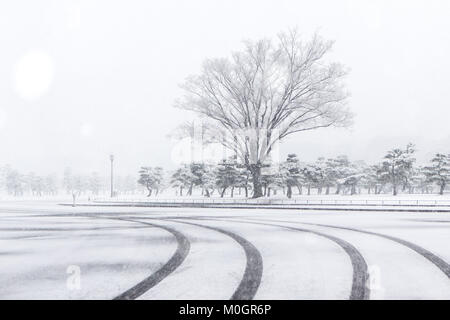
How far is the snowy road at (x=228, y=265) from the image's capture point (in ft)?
19.2

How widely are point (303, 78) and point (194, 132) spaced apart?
32.7 ft

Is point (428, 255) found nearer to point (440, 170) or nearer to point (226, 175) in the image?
point (226, 175)

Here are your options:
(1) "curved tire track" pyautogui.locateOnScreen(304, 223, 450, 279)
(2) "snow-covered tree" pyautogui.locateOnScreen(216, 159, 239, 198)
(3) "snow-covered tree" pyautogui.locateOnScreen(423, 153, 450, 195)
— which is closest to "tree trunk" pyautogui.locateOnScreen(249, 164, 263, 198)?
(1) "curved tire track" pyautogui.locateOnScreen(304, 223, 450, 279)

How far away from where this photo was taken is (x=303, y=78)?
35.4m

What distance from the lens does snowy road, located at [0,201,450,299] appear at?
5840 millimetres

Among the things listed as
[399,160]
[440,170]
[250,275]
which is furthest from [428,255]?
[440,170]

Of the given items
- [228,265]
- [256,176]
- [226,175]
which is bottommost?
[228,265]

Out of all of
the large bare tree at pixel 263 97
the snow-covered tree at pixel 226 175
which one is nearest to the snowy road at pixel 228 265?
the large bare tree at pixel 263 97

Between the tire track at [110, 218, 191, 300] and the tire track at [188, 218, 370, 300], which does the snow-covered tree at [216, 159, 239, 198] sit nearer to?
the tire track at [188, 218, 370, 300]

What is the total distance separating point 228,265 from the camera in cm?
771

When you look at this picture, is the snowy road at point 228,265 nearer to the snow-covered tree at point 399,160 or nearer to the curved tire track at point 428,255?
the curved tire track at point 428,255
